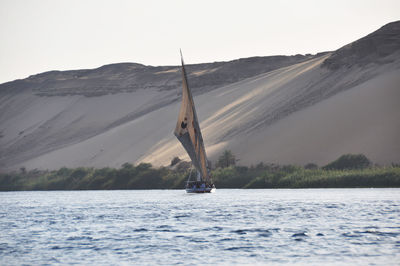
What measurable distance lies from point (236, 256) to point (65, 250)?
4629 mm

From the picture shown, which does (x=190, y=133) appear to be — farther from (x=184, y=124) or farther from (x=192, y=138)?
(x=184, y=124)

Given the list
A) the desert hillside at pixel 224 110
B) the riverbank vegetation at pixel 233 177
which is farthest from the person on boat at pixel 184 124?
the desert hillside at pixel 224 110

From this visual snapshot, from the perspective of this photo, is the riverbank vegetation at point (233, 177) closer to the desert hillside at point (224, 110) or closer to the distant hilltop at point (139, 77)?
the desert hillside at point (224, 110)

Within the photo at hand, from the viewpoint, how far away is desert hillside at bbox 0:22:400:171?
6209 cm

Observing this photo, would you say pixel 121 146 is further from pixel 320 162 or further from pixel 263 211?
pixel 263 211

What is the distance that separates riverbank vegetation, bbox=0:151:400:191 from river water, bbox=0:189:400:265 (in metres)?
11.6

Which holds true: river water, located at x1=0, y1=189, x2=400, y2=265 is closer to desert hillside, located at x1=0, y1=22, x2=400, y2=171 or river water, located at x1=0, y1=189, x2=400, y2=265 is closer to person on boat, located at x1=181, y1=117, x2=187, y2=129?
person on boat, located at x1=181, y1=117, x2=187, y2=129

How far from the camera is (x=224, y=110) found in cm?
8412

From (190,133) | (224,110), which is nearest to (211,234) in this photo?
(190,133)

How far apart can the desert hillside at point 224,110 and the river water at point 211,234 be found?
26.1 meters

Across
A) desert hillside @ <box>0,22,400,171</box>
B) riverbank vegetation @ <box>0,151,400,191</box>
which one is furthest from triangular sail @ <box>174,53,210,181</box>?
desert hillside @ <box>0,22,400,171</box>

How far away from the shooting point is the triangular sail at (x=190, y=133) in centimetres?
4397

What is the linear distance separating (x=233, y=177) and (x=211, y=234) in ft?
102

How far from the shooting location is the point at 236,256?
1766 cm
